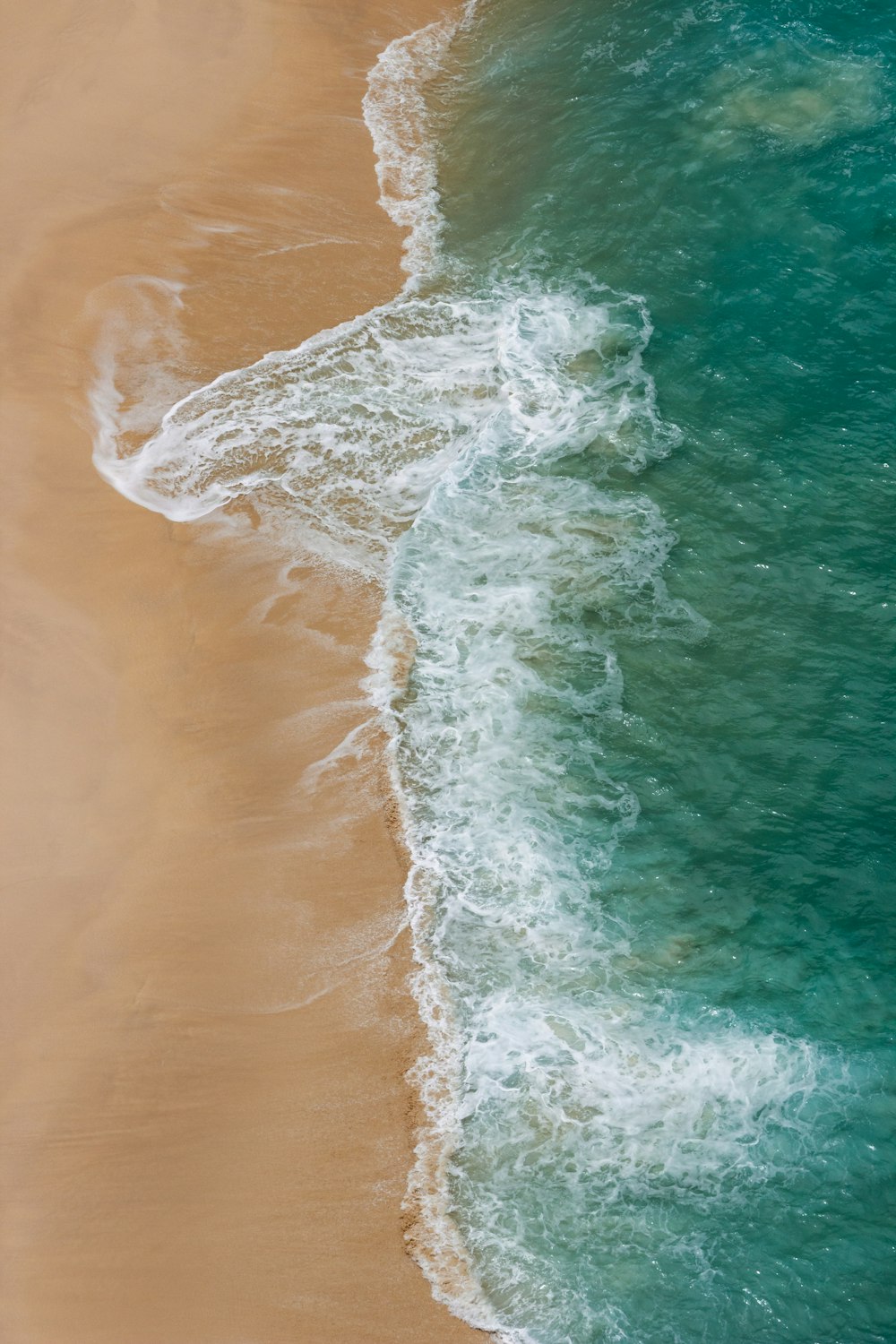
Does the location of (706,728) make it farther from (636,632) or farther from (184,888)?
(184,888)

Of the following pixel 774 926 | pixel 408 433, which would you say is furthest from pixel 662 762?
pixel 408 433

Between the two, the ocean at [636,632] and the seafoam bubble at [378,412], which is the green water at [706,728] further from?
the seafoam bubble at [378,412]

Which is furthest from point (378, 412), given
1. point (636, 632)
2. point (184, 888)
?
point (184, 888)

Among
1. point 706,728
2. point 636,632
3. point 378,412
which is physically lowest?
point 706,728

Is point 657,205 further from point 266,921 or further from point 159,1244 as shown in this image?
point 159,1244

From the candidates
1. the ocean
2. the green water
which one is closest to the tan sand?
the ocean

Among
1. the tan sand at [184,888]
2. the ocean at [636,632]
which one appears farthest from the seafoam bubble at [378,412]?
the tan sand at [184,888]
